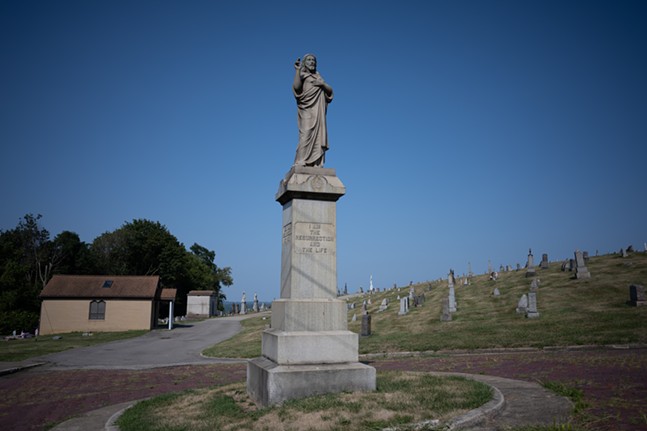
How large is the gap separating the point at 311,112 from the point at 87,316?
37957 mm

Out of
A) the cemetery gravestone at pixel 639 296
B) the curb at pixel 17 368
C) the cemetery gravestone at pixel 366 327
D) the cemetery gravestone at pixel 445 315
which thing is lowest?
the curb at pixel 17 368

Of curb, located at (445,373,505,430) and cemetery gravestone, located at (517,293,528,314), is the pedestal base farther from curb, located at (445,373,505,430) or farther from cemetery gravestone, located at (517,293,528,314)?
cemetery gravestone, located at (517,293,528,314)

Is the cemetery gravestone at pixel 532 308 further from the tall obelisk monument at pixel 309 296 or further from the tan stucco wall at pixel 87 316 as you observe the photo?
the tan stucco wall at pixel 87 316

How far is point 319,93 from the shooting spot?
8977 millimetres

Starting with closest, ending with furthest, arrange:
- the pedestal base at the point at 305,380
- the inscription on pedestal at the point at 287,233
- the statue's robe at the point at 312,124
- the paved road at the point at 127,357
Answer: the pedestal base at the point at 305,380 < the inscription on pedestal at the point at 287,233 < the statue's robe at the point at 312,124 < the paved road at the point at 127,357

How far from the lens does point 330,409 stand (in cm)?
619

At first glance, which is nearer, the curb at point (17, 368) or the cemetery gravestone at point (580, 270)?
the curb at point (17, 368)

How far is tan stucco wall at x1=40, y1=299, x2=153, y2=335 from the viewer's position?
38781 mm

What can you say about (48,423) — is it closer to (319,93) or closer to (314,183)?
(314,183)

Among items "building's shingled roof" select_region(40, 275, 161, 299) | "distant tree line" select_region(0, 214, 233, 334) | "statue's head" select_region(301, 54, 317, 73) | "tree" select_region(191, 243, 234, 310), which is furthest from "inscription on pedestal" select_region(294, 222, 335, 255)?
"tree" select_region(191, 243, 234, 310)

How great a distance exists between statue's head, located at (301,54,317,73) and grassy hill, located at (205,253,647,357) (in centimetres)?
1062

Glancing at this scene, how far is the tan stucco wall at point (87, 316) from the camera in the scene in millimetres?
38781

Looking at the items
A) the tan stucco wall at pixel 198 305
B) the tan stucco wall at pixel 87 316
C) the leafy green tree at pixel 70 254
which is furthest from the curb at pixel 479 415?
the leafy green tree at pixel 70 254

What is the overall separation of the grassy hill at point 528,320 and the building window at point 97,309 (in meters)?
19.6
